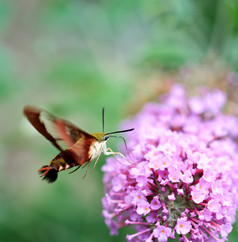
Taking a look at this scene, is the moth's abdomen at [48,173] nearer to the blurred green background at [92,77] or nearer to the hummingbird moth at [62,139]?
the hummingbird moth at [62,139]

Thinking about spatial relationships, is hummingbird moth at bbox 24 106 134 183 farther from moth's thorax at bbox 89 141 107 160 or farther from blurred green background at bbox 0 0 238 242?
blurred green background at bbox 0 0 238 242

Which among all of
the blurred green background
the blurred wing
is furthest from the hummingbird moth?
the blurred green background

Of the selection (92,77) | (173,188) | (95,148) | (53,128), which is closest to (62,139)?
(53,128)

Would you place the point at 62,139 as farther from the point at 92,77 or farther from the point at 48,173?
the point at 92,77

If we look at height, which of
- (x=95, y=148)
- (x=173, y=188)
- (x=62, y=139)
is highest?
(x=62, y=139)

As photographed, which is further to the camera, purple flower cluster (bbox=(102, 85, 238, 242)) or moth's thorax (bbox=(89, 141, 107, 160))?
moth's thorax (bbox=(89, 141, 107, 160))

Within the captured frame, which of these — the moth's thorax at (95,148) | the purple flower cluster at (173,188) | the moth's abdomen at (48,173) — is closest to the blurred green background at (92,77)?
the purple flower cluster at (173,188)

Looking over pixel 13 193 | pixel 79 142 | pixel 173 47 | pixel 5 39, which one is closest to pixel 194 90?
pixel 173 47
